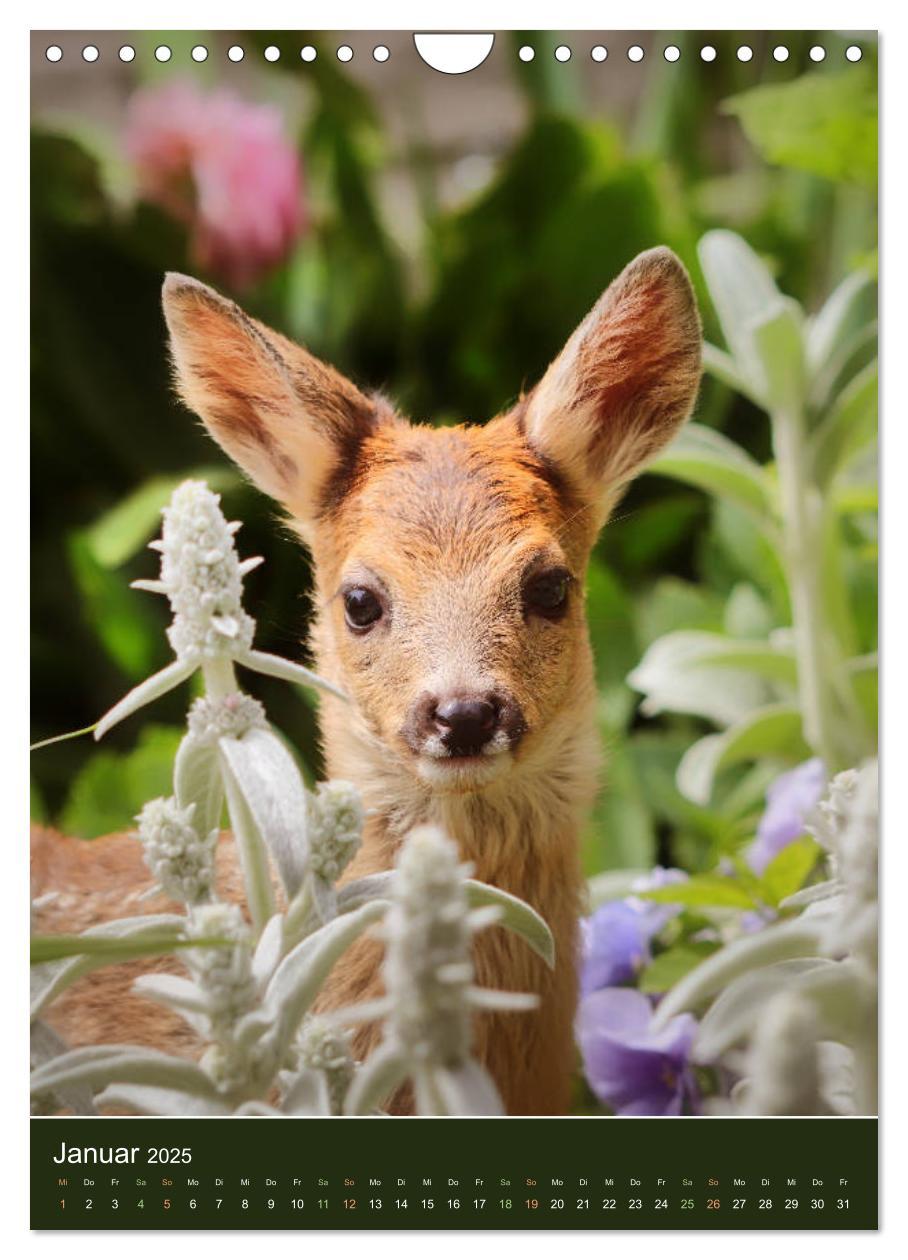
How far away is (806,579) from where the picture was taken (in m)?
0.88

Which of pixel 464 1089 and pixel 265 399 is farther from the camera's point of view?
pixel 265 399

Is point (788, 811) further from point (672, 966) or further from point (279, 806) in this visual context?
point (279, 806)

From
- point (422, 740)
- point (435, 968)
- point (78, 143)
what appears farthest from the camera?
point (78, 143)

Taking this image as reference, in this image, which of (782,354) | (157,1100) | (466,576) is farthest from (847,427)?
(157,1100)

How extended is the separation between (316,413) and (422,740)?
0.61 ft

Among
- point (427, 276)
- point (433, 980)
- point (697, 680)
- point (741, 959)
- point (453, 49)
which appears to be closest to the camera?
point (433, 980)

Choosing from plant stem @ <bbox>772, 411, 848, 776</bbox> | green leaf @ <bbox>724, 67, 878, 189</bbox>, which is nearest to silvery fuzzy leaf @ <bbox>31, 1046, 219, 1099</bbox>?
plant stem @ <bbox>772, 411, 848, 776</bbox>

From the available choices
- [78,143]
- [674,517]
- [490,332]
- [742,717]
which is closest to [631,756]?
[742,717]

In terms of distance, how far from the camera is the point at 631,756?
0.96 metres

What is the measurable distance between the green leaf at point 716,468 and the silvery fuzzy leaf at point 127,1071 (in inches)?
17.1

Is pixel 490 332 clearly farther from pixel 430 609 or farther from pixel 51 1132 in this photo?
pixel 51 1132

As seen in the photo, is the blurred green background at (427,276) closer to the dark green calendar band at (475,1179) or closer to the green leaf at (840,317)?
the green leaf at (840,317)

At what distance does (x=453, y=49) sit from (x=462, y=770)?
16.3 inches

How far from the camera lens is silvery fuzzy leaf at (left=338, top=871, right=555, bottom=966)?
64cm
